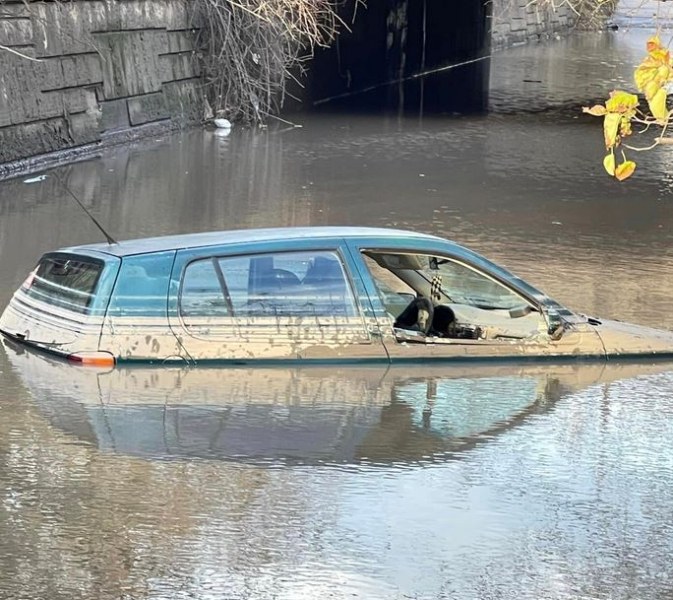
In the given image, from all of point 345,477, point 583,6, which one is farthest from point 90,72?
point 345,477

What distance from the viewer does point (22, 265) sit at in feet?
39.9

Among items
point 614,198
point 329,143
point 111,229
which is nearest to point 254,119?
point 329,143

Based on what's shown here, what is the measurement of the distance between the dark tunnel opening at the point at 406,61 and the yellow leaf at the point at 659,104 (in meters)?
24.7

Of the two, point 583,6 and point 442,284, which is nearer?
point 442,284

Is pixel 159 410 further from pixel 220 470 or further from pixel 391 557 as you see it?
pixel 391 557

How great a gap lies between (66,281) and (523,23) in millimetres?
50751

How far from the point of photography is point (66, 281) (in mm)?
7973

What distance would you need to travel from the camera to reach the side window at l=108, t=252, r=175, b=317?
7.73m

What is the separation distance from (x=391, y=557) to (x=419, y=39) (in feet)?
120

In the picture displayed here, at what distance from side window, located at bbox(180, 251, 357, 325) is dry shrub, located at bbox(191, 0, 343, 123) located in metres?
15.5

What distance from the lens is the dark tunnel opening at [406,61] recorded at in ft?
100

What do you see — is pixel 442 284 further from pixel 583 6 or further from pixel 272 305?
pixel 583 6

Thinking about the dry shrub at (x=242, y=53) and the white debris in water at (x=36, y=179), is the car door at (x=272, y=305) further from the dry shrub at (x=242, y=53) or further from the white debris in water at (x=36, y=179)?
the dry shrub at (x=242, y=53)

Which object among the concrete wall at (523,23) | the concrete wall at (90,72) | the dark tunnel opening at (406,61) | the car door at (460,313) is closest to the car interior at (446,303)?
the car door at (460,313)
